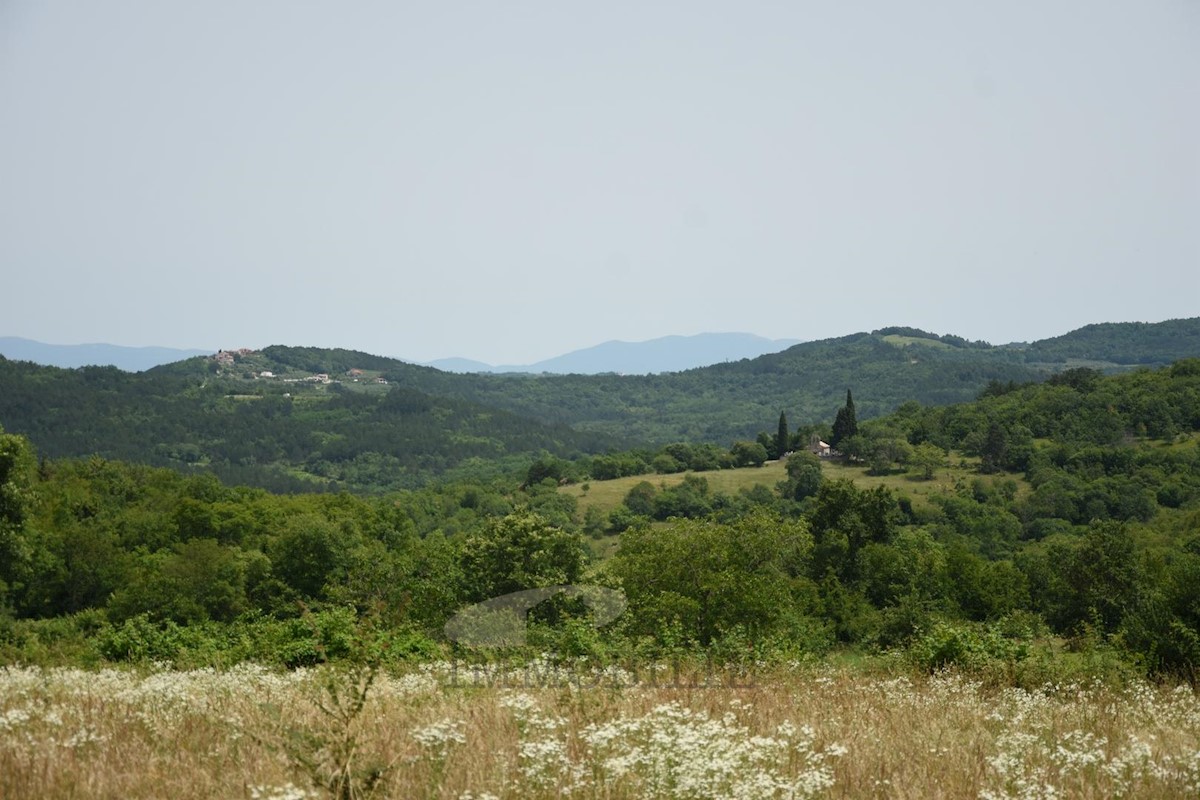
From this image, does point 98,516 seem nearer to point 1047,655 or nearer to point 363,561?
point 363,561

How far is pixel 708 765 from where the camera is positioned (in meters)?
4.72

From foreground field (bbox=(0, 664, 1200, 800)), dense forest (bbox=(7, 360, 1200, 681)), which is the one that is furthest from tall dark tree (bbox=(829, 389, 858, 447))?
foreground field (bbox=(0, 664, 1200, 800))

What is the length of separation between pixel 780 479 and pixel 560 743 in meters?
126

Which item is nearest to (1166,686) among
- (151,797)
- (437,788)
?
(437,788)

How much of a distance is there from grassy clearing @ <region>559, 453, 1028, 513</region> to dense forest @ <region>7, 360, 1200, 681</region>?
4.71ft

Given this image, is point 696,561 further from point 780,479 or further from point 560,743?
point 780,479

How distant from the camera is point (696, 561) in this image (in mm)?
34656

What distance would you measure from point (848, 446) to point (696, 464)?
1073 inches

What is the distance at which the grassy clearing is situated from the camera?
110 meters
